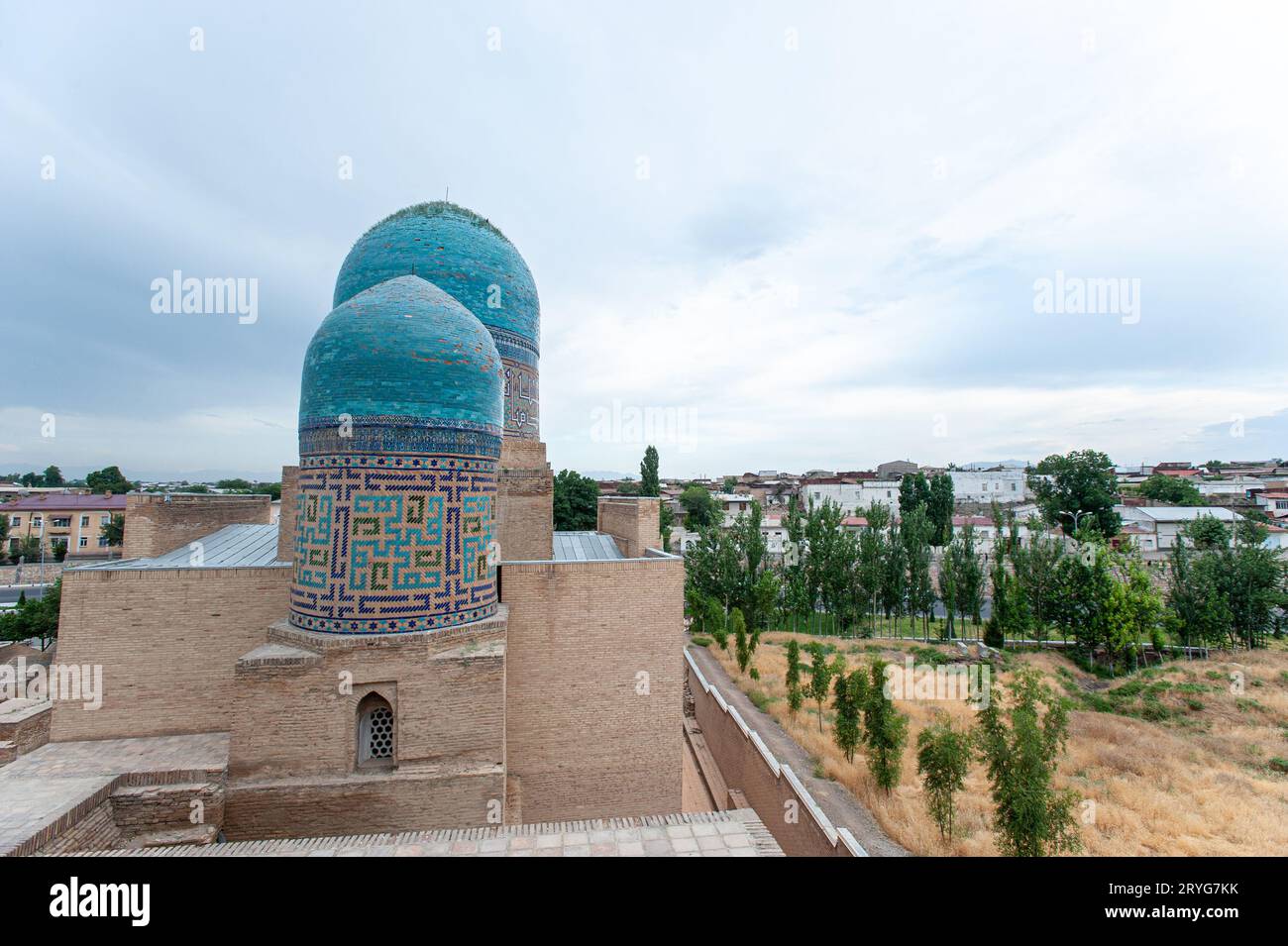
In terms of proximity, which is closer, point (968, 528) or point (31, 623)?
point (31, 623)

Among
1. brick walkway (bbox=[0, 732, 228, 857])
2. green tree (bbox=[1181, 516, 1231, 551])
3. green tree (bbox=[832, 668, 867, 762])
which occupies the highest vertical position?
green tree (bbox=[1181, 516, 1231, 551])

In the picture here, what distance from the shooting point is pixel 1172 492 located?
1838 inches

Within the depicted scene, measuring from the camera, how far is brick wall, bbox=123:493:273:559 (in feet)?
33.8

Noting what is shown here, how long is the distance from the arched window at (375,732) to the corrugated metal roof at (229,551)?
3833 millimetres

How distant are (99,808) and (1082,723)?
58.5 feet

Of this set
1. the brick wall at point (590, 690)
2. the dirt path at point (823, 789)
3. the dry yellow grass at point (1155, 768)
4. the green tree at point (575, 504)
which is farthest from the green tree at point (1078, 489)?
the brick wall at point (590, 690)

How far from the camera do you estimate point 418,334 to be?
7.02 meters

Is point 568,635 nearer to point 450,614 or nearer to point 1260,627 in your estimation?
point 450,614

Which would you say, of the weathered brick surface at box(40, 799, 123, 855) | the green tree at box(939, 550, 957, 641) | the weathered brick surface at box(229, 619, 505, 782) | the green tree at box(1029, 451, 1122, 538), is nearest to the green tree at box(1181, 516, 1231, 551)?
the green tree at box(1029, 451, 1122, 538)

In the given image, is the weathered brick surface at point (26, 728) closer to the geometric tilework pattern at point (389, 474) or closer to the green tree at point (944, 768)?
the geometric tilework pattern at point (389, 474)

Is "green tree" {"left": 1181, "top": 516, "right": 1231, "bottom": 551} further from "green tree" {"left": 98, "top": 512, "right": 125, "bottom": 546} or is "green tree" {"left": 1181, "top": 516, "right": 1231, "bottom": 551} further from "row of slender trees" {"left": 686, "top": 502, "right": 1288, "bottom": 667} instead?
"green tree" {"left": 98, "top": 512, "right": 125, "bottom": 546}

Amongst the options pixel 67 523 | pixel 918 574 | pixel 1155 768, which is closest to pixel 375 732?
pixel 1155 768

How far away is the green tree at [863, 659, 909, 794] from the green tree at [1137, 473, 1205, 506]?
4961 centimetres
